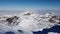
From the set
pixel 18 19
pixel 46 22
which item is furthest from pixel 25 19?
Result: pixel 46 22

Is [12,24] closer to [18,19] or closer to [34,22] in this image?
[18,19]

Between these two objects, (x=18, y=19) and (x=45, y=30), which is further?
(x=18, y=19)

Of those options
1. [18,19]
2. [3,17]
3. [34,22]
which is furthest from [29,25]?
[3,17]

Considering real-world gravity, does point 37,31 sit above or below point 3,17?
below

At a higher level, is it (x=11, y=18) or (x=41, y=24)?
(x=11, y=18)

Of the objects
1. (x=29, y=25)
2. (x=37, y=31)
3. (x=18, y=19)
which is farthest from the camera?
(x=18, y=19)

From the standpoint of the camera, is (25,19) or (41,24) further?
(25,19)

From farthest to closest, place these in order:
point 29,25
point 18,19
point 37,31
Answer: point 18,19
point 29,25
point 37,31

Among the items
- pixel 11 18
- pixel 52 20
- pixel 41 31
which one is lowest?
pixel 41 31

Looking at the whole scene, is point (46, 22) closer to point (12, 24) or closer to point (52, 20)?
point (52, 20)
